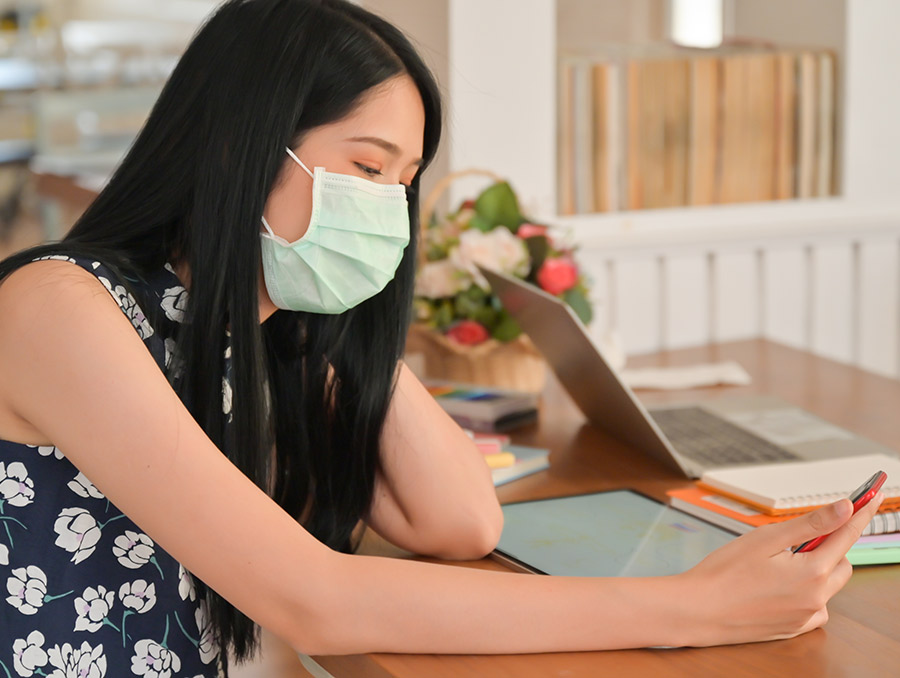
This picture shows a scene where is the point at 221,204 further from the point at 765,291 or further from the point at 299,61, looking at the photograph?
the point at 765,291

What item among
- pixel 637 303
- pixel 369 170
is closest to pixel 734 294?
pixel 637 303

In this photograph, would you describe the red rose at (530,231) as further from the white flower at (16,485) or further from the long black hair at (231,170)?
the white flower at (16,485)

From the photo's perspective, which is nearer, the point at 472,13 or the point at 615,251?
the point at 472,13

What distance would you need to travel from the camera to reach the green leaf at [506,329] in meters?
1.64

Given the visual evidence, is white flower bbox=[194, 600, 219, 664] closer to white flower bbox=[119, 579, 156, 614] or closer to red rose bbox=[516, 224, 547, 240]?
white flower bbox=[119, 579, 156, 614]

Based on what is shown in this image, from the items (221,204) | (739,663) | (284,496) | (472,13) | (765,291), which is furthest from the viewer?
(765,291)

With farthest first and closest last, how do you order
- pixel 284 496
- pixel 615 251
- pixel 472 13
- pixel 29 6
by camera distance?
pixel 29 6 → pixel 615 251 → pixel 472 13 → pixel 284 496

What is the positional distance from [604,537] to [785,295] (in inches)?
63.0

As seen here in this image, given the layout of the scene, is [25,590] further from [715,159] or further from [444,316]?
[715,159]

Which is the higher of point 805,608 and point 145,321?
point 145,321

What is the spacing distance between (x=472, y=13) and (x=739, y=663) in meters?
1.52

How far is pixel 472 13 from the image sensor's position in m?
2.02

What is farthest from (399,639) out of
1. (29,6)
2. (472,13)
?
(29,6)

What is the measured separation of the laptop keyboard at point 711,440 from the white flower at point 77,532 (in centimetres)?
76
